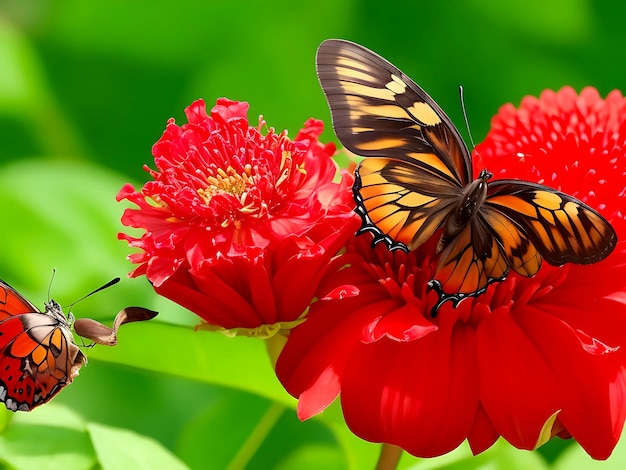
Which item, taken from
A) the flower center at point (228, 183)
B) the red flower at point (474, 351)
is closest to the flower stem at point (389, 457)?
the red flower at point (474, 351)

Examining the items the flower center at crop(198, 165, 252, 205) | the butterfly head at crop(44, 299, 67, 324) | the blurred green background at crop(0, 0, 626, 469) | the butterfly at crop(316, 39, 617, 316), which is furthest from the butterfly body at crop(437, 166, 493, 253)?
the blurred green background at crop(0, 0, 626, 469)

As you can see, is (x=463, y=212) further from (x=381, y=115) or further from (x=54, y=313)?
(x=54, y=313)

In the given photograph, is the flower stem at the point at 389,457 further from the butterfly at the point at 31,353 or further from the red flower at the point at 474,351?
the butterfly at the point at 31,353

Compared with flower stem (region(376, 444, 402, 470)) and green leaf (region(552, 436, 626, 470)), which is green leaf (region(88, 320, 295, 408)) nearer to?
flower stem (region(376, 444, 402, 470))

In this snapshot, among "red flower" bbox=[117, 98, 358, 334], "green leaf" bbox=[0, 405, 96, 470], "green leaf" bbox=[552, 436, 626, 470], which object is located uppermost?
"red flower" bbox=[117, 98, 358, 334]

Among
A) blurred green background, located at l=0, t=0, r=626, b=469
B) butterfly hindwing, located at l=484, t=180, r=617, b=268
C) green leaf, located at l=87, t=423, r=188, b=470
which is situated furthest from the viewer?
blurred green background, located at l=0, t=0, r=626, b=469

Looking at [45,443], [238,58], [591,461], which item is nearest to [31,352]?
[45,443]

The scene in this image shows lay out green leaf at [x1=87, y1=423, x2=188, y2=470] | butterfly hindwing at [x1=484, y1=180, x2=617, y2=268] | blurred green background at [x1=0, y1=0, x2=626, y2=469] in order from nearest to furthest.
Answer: butterfly hindwing at [x1=484, y1=180, x2=617, y2=268] < green leaf at [x1=87, y1=423, x2=188, y2=470] < blurred green background at [x1=0, y1=0, x2=626, y2=469]
